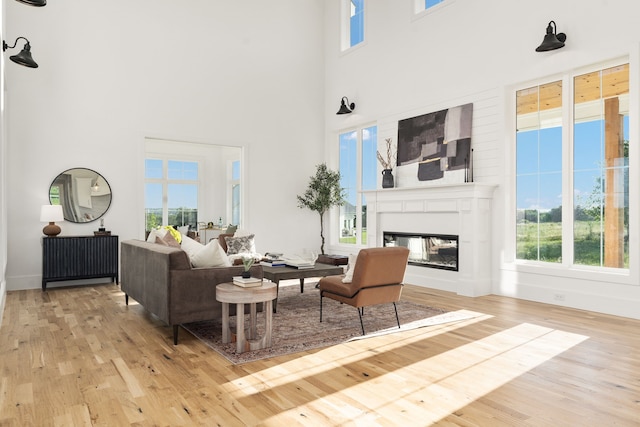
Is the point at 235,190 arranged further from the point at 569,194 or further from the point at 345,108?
the point at 569,194

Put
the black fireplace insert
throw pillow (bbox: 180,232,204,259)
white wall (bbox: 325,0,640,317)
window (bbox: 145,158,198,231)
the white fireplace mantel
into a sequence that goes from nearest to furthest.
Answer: throw pillow (bbox: 180,232,204,259), white wall (bbox: 325,0,640,317), the white fireplace mantel, the black fireplace insert, window (bbox: 145,158,198,231)

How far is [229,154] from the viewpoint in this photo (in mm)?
12477

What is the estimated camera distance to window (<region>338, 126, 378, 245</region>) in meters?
8.40

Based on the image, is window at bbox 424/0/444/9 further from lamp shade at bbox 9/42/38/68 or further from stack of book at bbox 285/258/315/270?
lamp shade at bbox 9/42/38/68

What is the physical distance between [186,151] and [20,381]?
977cm

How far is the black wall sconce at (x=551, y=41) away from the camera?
5.14 metres

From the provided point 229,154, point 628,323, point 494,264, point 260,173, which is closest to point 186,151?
point 229,154

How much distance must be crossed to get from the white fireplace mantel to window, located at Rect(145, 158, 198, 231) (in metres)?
6.40

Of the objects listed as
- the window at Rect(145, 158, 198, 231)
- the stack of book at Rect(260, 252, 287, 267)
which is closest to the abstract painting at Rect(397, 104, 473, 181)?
the stack of book at Rect(260, 252, 287, 267)

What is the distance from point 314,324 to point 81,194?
454 cm

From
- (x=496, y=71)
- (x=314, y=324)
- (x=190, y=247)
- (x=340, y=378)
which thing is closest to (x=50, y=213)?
(x=190, y=247)

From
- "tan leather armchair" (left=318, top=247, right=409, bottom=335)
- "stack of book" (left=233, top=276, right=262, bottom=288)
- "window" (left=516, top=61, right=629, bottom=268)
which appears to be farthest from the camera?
"window" (left=516, top=61, right=629, bottom=268)

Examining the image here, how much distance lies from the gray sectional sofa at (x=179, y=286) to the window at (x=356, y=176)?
15.2 feet

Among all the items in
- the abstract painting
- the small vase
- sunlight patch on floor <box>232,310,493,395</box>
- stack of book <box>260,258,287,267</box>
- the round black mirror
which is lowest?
sunlight patch on floor <box>232,310,493,395</box>
